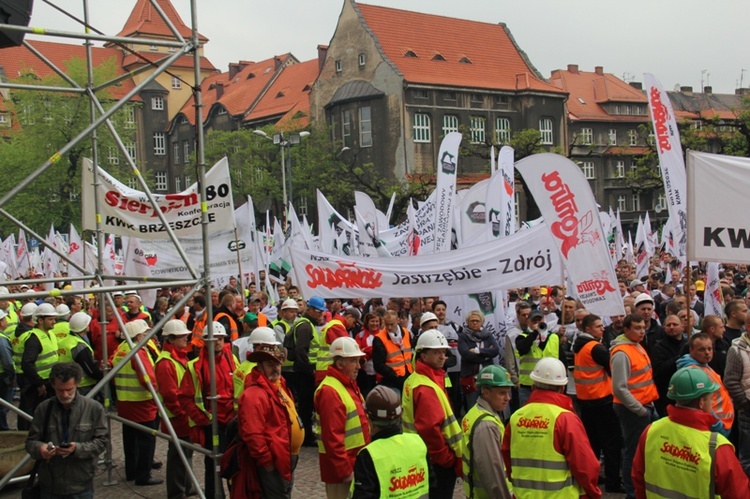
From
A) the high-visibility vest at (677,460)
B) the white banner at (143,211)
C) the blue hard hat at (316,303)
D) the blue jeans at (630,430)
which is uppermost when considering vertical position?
the white banner at (143,211)

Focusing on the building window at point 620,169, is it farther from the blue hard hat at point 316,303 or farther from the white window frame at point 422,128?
the blue hard hat at point 316,303

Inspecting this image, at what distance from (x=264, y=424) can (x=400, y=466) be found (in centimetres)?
170

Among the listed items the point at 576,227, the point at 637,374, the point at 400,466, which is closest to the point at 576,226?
the point at 576,227

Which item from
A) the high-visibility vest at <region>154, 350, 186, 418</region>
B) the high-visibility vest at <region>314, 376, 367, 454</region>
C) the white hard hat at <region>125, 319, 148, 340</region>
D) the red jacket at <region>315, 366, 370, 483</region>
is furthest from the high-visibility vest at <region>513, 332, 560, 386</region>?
the white hard hat at <region>125, 319, 148, 340</region>

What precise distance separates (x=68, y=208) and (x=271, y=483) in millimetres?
48963

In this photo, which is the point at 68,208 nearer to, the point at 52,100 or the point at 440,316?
the point at 52,100

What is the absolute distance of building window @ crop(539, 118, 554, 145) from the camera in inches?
2474

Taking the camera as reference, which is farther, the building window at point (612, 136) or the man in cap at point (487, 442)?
the building window at point (612, 136)

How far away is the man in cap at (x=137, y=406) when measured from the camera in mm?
8789

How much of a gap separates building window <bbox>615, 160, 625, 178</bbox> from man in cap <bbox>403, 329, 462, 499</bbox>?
69309mm

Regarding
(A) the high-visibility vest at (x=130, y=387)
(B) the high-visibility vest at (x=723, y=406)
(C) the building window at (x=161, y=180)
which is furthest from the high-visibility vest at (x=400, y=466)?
(C) the building window at (x=161, y=180)

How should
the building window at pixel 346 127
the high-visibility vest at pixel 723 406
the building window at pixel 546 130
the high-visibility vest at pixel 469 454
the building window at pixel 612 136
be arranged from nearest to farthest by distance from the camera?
the high-visibility vest at pixel 469 454, the high-visibility vest at pixel 723 406, the building window at pixel 346 127, the building window at pixel 546 130, the building window at pixel 612 136

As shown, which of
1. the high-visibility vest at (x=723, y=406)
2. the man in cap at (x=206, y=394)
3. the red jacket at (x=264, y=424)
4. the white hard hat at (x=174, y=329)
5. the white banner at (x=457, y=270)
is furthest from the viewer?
the white banner at (x=457, y=270)

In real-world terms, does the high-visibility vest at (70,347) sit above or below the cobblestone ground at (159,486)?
above
